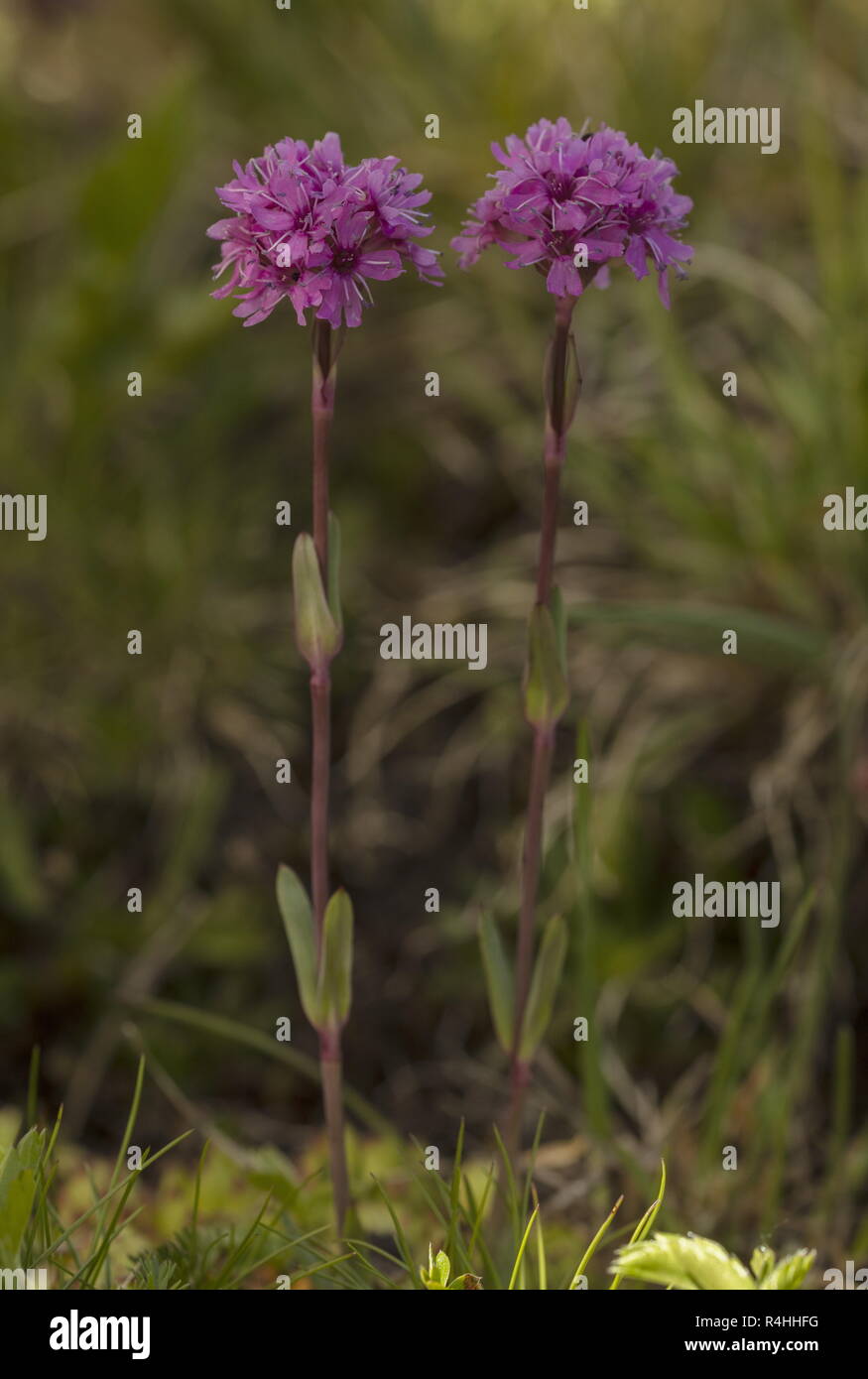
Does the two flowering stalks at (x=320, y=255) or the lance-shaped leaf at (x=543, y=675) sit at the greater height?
the two flowering stalks at (x=320, y=255)

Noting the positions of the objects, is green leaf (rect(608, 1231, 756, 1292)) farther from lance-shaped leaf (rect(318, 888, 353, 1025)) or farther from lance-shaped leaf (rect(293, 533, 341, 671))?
lance-shaped leaf (rect(293, 533, 341, 671))

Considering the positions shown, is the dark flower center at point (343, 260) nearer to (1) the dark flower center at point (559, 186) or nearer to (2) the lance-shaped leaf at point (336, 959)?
(1) the dark flower center at point (559, 186)

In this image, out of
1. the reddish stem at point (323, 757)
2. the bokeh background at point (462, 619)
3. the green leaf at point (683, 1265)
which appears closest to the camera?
the green leaf at point (683, 1265)

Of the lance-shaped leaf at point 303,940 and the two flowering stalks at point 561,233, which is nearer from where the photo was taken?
the two flowering stalks at point 561,233

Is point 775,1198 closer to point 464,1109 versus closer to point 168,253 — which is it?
point 464,1109

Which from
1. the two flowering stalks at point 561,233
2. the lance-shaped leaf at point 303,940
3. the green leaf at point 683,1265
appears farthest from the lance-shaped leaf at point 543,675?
the green leaf at point 683,1265

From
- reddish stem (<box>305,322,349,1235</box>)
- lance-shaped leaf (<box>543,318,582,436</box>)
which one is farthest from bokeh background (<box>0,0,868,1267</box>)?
lance-shaped leaf (<box>543,318,582,436</box>)

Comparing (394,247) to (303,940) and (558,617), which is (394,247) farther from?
(303,940)
